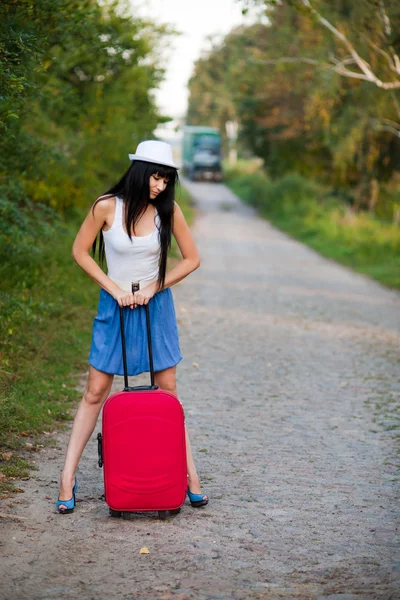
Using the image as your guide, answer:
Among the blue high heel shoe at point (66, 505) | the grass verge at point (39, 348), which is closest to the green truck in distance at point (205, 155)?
the grass verge at point (39, 348)

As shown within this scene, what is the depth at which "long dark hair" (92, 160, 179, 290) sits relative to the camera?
16.3ft

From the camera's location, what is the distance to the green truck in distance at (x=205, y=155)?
67.4 m

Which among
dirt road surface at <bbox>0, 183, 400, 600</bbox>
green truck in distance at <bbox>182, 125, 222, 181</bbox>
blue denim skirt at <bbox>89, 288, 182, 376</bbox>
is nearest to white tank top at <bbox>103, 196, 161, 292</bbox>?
blue denim skirt at <bbox>89, 288, 182, 376</bbox>

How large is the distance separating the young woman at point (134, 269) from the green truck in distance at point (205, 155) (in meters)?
62.9

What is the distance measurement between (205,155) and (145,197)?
64049 millimetres

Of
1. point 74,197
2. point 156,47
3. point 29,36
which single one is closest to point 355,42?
point 156,47

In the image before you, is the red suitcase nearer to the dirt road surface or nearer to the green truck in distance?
the dirt road surface

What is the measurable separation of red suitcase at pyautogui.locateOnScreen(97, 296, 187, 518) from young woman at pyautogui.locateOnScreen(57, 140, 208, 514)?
127 mm

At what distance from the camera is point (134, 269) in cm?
507

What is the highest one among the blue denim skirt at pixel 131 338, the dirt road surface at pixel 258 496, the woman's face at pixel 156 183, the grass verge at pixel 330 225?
the woman's face at pixel 156 183

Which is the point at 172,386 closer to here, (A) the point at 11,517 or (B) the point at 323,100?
(A) the point at 11,517

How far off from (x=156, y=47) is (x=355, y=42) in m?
5.01

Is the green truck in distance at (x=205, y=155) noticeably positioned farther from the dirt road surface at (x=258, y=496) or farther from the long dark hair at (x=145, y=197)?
the long dark hair at (x=145, y=197)

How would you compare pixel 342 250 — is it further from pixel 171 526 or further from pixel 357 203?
pixel 171 526
